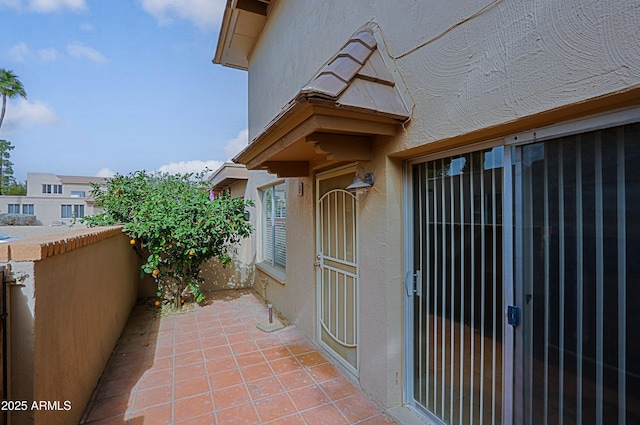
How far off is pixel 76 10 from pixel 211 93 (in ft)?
19.4

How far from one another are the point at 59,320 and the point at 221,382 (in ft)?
6.76

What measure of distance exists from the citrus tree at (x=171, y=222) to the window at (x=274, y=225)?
69 cm

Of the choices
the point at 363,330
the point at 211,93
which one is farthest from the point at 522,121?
the point at 211,93

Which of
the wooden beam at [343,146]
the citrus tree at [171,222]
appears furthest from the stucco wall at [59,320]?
the wooden beam at [343,146]

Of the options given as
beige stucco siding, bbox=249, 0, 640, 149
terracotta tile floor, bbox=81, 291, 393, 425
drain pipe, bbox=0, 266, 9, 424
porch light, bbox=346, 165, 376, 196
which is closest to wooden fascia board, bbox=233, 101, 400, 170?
beige stucco siding, bbox=249, 0, 640, 149

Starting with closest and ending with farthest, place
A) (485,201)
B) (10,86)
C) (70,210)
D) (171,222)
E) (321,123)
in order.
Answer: (485,201), (321,123), (171,222), (10,86), (70,210)

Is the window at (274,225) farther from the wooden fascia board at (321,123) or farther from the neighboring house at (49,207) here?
the neighboring house at (49,207)

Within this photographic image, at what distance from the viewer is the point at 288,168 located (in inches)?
201

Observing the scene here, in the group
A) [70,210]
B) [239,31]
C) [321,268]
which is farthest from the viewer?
[70,210]

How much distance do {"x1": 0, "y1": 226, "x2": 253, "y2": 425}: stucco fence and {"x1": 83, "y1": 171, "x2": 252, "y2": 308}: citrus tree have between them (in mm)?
1457

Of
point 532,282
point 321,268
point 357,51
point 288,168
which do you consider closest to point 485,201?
point 532,282

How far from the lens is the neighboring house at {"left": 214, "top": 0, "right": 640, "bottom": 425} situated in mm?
1732

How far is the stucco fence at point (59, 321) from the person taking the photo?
2.25 meters

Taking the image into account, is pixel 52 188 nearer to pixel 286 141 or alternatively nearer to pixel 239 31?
pixel 239 31
